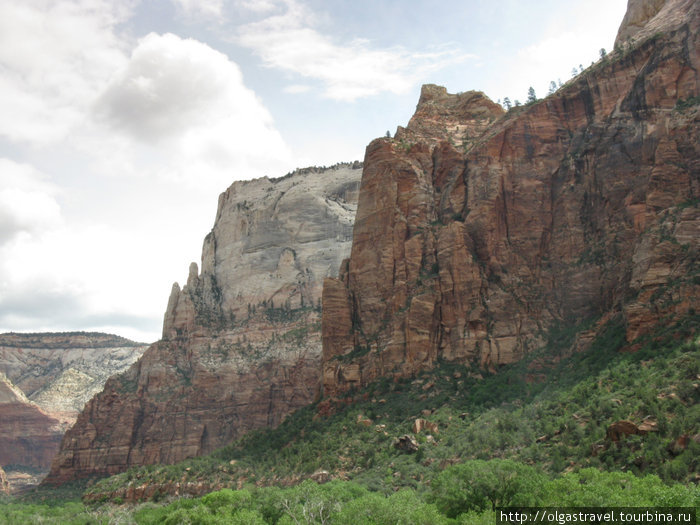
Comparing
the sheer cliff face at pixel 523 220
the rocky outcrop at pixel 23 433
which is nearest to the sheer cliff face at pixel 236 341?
the sheer cliff face at pixel 523 220

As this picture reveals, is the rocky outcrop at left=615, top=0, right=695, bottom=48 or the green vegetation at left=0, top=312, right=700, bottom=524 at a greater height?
the rocky outcrop at left=615, top=0, right=695, bottom=48

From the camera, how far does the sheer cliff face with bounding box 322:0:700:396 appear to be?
6375 centimetres

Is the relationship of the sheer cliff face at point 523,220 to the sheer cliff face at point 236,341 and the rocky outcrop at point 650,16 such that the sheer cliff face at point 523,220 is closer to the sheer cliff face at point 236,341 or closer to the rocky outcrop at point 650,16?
the rocky outcrop at point 650,16

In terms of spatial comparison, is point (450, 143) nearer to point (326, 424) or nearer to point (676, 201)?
point (676, 201)

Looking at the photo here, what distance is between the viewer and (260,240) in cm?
14288

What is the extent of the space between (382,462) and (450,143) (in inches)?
1660

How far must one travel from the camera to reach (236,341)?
127438 mm

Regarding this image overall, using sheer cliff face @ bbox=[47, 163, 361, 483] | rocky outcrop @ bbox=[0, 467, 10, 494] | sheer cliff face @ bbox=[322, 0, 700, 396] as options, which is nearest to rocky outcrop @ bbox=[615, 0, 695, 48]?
sheer cliff face @ bbox=[322, 0, 700, 396]

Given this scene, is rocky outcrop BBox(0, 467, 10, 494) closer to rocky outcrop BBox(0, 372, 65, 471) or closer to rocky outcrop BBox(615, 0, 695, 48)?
rocky outcrop BBox(0, 372, 65, 471)

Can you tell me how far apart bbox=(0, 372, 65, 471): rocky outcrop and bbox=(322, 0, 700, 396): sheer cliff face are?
11395 cm

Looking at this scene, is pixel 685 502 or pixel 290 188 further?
pixel 290 188

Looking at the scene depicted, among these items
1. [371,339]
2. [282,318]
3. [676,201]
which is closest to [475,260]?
[371,339]

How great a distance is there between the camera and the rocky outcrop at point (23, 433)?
162 meters

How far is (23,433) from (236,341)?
7285cm
